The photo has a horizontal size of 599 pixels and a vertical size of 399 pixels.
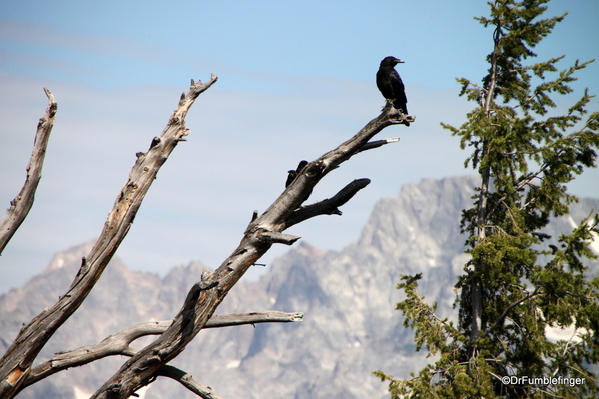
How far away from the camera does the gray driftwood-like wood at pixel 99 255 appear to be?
6.76 metres

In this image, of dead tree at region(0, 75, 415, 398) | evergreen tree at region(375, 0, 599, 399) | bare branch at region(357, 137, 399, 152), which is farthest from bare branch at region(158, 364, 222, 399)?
evergreen tree at region(375, 0, 599, 399)

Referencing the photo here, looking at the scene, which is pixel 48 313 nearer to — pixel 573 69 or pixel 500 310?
pixel 500 310

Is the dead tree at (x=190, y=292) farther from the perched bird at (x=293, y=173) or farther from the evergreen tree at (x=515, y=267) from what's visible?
the evergreen tree at (x=515, y=267)

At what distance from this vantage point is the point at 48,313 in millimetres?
6883

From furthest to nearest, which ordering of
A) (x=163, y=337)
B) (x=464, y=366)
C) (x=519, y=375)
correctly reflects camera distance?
1. (x=519, y=375)
2. (x=464, y=366)
3. (x=163, y=337)

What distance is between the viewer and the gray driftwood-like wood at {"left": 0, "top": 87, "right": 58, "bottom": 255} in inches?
279

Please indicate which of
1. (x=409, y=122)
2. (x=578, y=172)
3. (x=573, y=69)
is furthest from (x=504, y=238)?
(x=409, y=122)

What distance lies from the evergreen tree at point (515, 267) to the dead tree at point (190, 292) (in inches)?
405

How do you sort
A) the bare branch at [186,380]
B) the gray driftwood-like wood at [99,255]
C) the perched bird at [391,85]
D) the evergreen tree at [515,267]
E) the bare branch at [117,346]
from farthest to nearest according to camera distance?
the evergreen tree at [515,267], the perched bird at [391,85], the bare branch at [186,380], the bare branch at [117,346], the gray driftwood-like wood at [99,255]

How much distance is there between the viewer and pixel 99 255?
7.09 meters

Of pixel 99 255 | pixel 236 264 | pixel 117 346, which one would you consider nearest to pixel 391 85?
pixel 236 264

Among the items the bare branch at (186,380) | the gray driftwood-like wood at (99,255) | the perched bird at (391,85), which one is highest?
the perched bird at (391,85)

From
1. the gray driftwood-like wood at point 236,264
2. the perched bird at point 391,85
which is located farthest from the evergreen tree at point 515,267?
the gray driftwood-like wood at point 236,264

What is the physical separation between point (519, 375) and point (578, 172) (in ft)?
20.1
